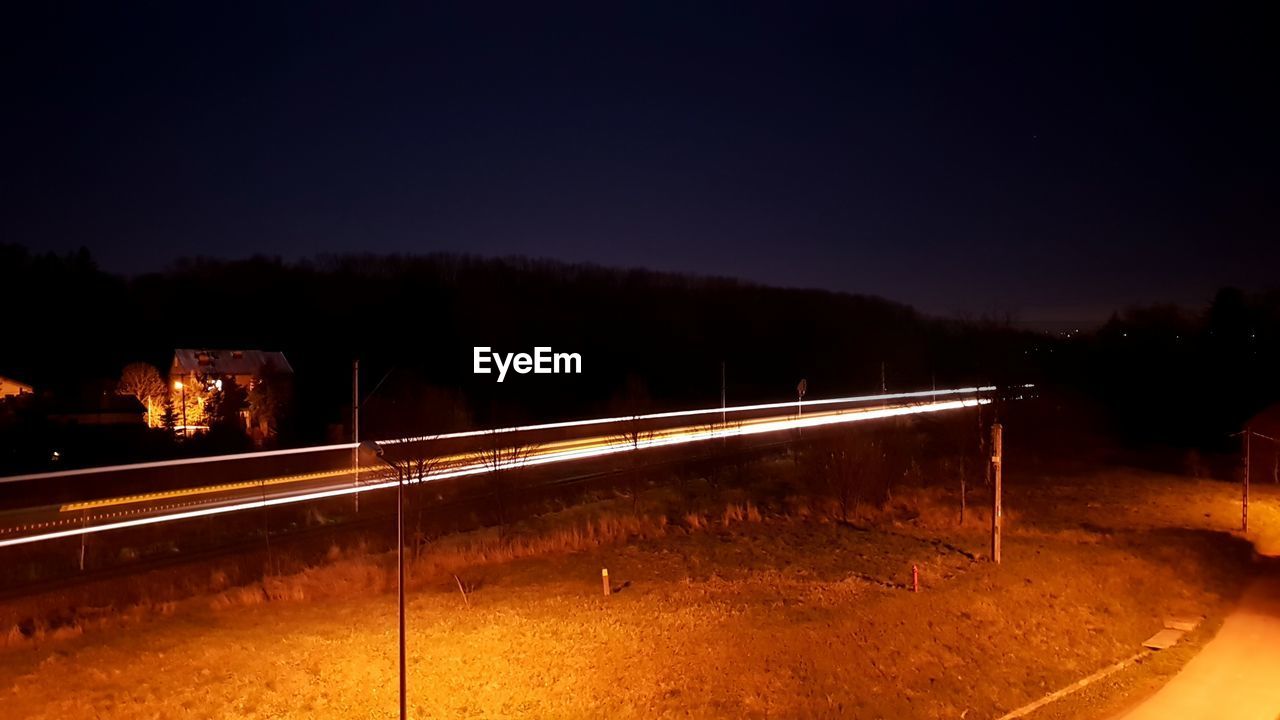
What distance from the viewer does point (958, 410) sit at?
37000mm

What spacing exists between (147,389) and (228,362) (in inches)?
236

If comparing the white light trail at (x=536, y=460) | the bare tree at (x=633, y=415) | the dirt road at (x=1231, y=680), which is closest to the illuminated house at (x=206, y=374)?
the white light trail at (x=536, y=460)

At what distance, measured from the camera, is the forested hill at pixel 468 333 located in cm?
4450

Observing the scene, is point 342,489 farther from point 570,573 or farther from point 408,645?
point 408,645

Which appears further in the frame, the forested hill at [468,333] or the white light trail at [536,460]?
the forested hill at [468,333]

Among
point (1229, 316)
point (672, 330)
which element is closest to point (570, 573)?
point (1229, 316)

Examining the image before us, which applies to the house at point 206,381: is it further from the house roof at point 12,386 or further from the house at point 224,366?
the house roof at point 12,386

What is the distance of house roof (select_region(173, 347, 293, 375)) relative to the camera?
40.9 meters

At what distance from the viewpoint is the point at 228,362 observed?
44.2 metres

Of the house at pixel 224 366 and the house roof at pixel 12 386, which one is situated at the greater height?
the house at pixel 224 366

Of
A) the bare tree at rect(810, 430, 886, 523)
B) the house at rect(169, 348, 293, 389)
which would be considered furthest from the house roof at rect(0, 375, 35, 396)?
the bare tree at rect(810, 430, 886, 523)

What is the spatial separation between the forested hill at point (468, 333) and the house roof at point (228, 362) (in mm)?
2219

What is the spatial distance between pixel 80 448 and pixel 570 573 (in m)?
25.9

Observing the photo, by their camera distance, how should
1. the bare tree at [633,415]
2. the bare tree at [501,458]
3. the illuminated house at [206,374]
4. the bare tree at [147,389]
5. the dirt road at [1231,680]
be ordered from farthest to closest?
the bare tree at [147,389] → the illuminated house at [206,374] → the bare tree at [633,415] → the bare tree at [501,458] → the dirt road at [1231,680]
